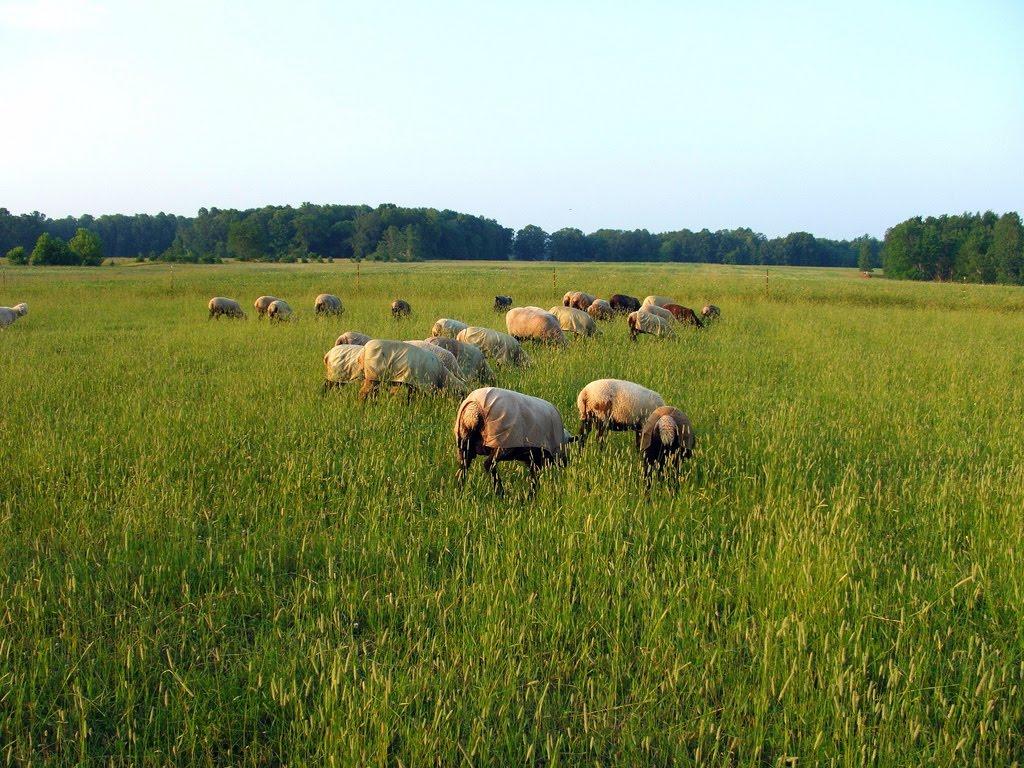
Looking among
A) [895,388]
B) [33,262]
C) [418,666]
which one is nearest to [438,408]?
[418,666]

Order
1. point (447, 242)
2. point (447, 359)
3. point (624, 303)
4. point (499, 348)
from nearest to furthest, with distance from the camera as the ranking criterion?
point (447, 359) < point (499, 348) < point (624, 303) < point (447, 242)

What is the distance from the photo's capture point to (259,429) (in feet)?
24.8

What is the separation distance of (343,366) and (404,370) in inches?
51.7

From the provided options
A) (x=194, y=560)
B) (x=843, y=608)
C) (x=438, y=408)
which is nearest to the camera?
(x=843, y=608)

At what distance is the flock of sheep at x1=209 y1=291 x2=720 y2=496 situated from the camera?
5.89m

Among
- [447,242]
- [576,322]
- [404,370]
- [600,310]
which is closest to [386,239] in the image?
[447,242]

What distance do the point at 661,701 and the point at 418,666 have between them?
1.16 m

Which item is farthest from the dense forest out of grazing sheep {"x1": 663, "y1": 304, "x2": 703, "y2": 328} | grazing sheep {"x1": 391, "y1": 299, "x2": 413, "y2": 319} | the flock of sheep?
the flock of sheep

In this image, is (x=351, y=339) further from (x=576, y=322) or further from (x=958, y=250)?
(x=958, y=250)

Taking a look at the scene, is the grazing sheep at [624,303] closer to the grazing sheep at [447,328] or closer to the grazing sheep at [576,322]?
the grazing sheep at [576,322]

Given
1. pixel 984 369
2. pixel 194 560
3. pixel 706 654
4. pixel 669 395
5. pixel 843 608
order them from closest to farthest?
pixel 706 654 → pixel 843 608 → pixel 194 560 → pixel 669 395 → pixel 984 369

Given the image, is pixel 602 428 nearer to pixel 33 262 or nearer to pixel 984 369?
pixel 984 369

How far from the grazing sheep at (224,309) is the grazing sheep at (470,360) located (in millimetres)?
13367

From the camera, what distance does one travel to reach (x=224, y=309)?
21.9 metres
